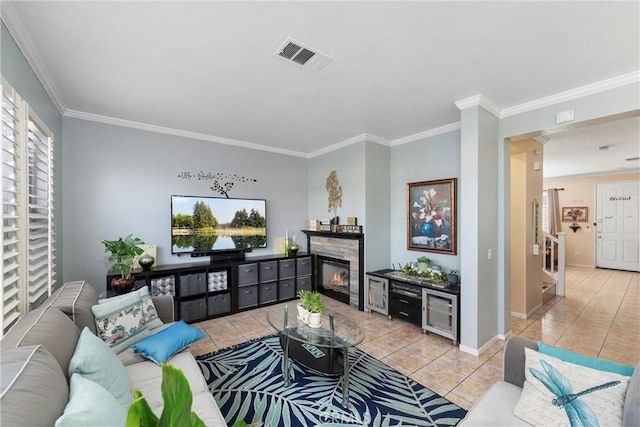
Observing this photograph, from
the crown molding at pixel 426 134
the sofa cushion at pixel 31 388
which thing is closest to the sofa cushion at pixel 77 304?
A: the sofa cushion at pixel 31 388

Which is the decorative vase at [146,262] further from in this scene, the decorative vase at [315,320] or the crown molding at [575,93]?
the crown molding at [575,93]

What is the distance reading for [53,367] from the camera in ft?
3.62

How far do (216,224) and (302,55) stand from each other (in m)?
2.90

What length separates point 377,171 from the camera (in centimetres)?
426

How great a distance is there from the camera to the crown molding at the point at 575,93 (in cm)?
234

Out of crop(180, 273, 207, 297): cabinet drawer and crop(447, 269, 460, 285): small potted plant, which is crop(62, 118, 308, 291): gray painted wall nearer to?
crop(180, 273, 207, 297): cabinet drawer

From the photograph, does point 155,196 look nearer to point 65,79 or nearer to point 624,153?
point 65,79

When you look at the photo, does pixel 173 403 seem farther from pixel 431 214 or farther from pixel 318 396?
pixel 431 214

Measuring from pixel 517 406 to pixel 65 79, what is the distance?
4158 millimetres

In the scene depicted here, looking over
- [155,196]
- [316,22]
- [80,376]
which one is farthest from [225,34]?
[155,196]

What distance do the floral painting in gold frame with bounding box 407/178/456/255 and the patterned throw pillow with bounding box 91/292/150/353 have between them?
136 inches

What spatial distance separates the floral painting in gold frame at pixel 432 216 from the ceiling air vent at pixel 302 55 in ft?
7.94

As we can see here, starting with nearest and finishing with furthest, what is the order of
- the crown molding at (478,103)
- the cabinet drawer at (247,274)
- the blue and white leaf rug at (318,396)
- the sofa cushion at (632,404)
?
the sofa cushion at (632,404)
the blue and white leaf rug at (318,396)
the crown molding at (478,103)
the cabinet drawer at (247,274)

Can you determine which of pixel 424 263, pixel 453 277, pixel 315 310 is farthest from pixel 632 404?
pixel 424 263
